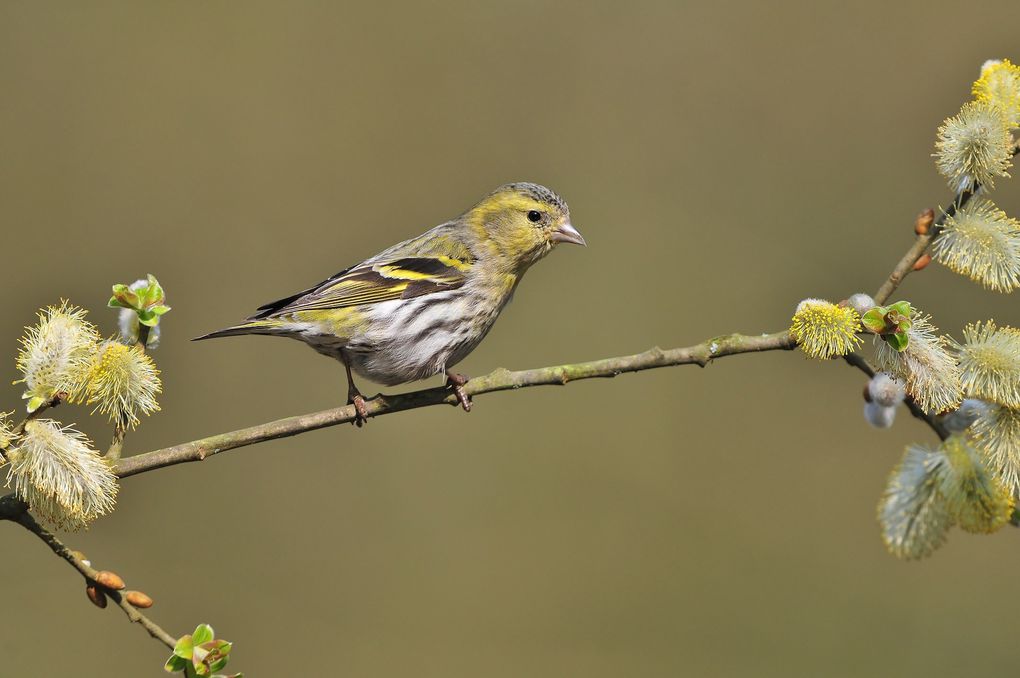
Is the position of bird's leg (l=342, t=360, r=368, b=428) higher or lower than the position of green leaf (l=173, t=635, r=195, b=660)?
higher

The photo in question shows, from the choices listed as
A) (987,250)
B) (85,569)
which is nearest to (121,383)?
(85,569)

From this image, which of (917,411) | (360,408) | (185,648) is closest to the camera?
(185,648)

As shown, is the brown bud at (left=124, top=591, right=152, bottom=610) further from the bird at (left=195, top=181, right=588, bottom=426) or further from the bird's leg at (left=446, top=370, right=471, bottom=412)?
the bird at (left=195, top=181, right=588, bottom=426)

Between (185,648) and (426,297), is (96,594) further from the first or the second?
(426,297)

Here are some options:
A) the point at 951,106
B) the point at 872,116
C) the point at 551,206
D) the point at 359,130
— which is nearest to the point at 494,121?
the point at 359,130

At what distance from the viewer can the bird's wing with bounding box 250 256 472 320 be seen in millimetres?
3459

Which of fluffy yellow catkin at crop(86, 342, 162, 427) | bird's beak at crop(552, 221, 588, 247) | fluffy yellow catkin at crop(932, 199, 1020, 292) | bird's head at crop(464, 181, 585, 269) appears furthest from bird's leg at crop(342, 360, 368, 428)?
fluffy yellow catkin at crop(932, 199, 1020, 292)

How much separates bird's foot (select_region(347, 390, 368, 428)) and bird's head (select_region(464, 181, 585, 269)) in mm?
870

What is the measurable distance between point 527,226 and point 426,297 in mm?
558

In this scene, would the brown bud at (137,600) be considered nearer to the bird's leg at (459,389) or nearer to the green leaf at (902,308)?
the bird's leg at (459,389)

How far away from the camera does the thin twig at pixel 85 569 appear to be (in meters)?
1.90

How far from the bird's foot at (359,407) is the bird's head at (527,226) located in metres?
0.87

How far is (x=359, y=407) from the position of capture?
2902 millimetres

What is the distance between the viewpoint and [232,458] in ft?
22.6
